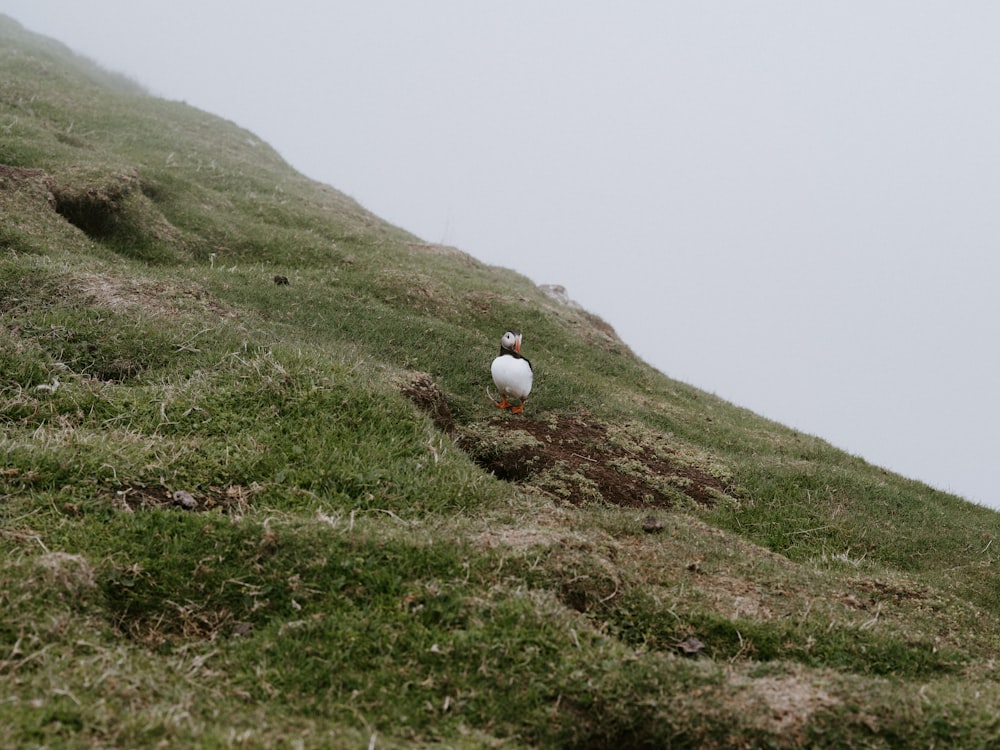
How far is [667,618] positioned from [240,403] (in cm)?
504

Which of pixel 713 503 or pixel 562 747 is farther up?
pixel 713 503

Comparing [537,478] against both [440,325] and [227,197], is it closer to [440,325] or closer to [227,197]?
[440,325]

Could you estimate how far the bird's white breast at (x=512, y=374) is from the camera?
12.1m

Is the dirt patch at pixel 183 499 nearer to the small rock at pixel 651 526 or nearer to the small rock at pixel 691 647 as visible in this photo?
the small rock at pixel 691 647

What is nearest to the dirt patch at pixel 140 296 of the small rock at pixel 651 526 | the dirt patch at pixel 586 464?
the dirt patch at pixel 586 464

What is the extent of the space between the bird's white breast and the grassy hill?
0.58m

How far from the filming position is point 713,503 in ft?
→ 37.9

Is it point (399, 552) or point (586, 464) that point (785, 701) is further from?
point (586, 464)

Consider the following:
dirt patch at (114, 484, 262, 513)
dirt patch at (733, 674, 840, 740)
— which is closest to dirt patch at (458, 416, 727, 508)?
dirt patch at (114, 484, 262, 513)

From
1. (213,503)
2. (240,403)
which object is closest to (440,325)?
(240,403)

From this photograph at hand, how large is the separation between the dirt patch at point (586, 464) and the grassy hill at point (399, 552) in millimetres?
60

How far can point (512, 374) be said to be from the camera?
39.7ft

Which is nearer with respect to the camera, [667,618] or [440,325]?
[667,618]

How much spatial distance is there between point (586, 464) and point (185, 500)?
19.0 ft
